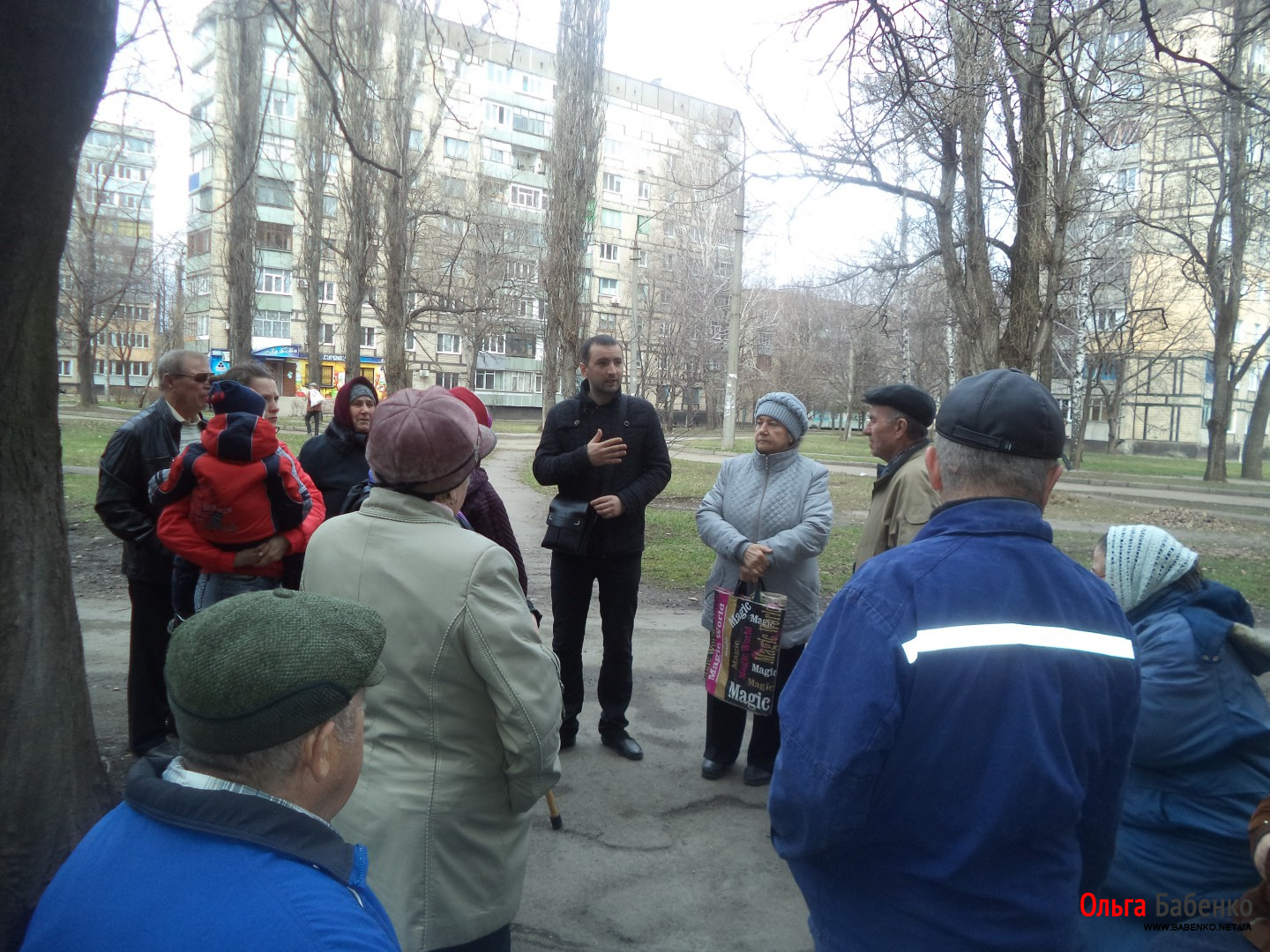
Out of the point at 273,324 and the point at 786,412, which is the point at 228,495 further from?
the point at 273,324

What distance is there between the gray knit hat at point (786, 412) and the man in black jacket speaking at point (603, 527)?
0.61m

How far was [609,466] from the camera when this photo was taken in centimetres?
474

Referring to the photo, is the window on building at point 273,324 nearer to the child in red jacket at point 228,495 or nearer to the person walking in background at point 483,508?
the child in red jacket at point 228,495

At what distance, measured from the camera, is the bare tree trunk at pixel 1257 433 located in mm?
26391

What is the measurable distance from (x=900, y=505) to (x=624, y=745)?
1968 mm

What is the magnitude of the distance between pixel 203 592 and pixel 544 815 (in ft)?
6.12

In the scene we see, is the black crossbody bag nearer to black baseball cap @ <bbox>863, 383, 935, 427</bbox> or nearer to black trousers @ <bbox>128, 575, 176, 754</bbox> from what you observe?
black baseball cap @ <bbox>863, 383, 935, 427</bbox>

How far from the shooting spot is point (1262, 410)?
26.8 m

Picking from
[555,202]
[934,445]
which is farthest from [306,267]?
[934,445]

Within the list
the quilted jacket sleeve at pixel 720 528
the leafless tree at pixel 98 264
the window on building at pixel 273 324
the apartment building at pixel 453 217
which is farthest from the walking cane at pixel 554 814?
the window on building at pixel 273 324

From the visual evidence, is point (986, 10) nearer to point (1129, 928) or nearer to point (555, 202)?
point (1129, 928)

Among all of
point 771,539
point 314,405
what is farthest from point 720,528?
point 314,405

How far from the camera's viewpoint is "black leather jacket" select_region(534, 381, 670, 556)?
465cm

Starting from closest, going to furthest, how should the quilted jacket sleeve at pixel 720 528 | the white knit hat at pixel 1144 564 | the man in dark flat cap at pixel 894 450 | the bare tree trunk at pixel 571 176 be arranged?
the white knit hat at pixel 1144 564 < the man in dark flat cap at pixel 894 450 < the quilted jacket sleeve at pixel 720 528 < the bare tree trunk at pixel 571 176
